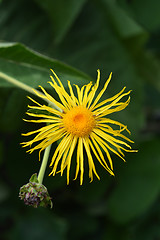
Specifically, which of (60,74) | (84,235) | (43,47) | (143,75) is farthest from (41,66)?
(84,235)

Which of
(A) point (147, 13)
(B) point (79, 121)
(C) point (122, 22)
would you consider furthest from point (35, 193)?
(A) point (147, 13)

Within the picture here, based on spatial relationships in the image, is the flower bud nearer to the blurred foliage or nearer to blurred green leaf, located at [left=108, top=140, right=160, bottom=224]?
the blurred foliage

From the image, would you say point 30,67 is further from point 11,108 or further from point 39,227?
point 39,227

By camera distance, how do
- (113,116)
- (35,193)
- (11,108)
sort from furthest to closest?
1. (113,116)
2. (11,108)
3. (35,193)

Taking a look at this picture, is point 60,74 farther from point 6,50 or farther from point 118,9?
point 118,9

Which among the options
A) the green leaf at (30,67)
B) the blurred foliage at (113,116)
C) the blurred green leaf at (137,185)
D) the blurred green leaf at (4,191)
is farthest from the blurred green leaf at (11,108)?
the blurred green leaf at (137,185)

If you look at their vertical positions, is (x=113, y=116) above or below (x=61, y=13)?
below

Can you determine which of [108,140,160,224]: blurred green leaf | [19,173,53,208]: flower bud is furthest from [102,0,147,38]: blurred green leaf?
[19,173,53,208]: flower bud
